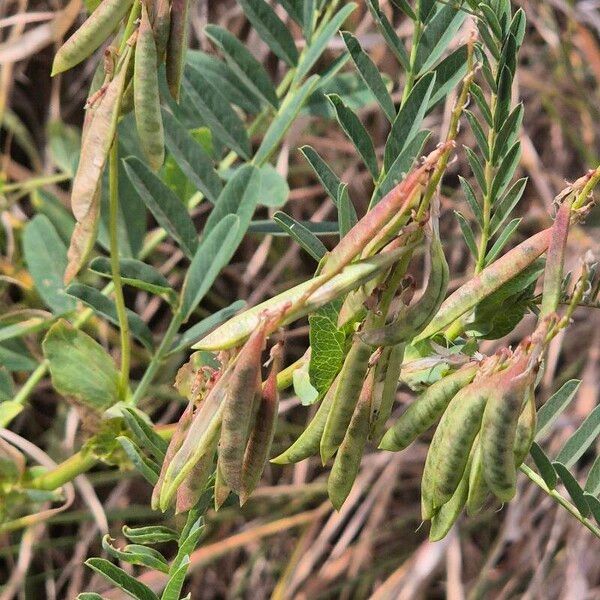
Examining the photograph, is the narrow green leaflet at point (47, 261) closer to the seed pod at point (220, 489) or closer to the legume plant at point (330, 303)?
the legume plant at point (330, 303)

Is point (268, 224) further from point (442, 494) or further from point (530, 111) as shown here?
point (530, 111)

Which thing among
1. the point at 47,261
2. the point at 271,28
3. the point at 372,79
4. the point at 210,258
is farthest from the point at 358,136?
the point at 47,261

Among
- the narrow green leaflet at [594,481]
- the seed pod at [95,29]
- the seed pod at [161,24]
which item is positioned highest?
the seed pod at [95,29]

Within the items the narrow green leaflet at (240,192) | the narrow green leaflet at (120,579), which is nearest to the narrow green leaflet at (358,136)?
the narrow green leaflet at (240,192)

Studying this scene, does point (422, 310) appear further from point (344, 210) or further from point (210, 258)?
point (210, 258)

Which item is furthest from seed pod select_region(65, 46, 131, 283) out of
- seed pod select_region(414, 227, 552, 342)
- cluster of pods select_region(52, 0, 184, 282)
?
seed pod select_region(414, 227, 552, 342)

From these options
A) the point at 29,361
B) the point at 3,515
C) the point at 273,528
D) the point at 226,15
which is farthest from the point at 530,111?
the point at 3,515
